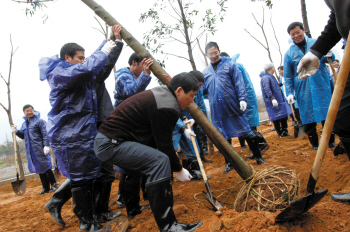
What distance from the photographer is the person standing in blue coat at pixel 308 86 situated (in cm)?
346

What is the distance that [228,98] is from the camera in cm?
369

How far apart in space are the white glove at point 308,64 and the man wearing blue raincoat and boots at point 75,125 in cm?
185

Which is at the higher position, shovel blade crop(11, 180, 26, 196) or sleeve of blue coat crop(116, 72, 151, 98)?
sleeve of blue coat crop(116, 72, 151, 98)

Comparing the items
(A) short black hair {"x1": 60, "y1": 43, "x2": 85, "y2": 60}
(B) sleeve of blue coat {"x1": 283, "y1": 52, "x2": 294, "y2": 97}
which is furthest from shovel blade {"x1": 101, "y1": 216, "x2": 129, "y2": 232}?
(B) sleeve of blue coat {"x1": 283, "y1": 52, "x2": 294, "y2": 97}

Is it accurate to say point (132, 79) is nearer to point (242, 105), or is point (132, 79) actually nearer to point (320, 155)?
point (242, 105)

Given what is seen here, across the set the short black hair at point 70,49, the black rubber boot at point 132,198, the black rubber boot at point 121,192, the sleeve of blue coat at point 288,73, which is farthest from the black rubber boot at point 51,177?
the sleeve of blue coat at point 288,73

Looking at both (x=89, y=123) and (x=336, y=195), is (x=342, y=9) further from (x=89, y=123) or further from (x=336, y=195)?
(x=89, y=123)

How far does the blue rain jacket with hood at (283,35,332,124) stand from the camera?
3475mm

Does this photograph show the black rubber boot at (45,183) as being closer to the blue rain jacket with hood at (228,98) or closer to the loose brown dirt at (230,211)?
the loose brown dirt at (230,211)

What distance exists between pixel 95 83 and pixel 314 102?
319 centimetres

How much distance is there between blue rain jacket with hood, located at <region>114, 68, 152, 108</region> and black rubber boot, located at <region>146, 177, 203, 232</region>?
1.37 meters

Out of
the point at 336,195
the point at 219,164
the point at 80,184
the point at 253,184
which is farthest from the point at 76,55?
the point at 219,164

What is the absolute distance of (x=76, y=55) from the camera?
252cm

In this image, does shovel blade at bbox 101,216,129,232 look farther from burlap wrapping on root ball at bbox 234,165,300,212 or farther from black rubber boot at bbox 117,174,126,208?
burlap wrapping on root ball at bbox 234,165,300,212
